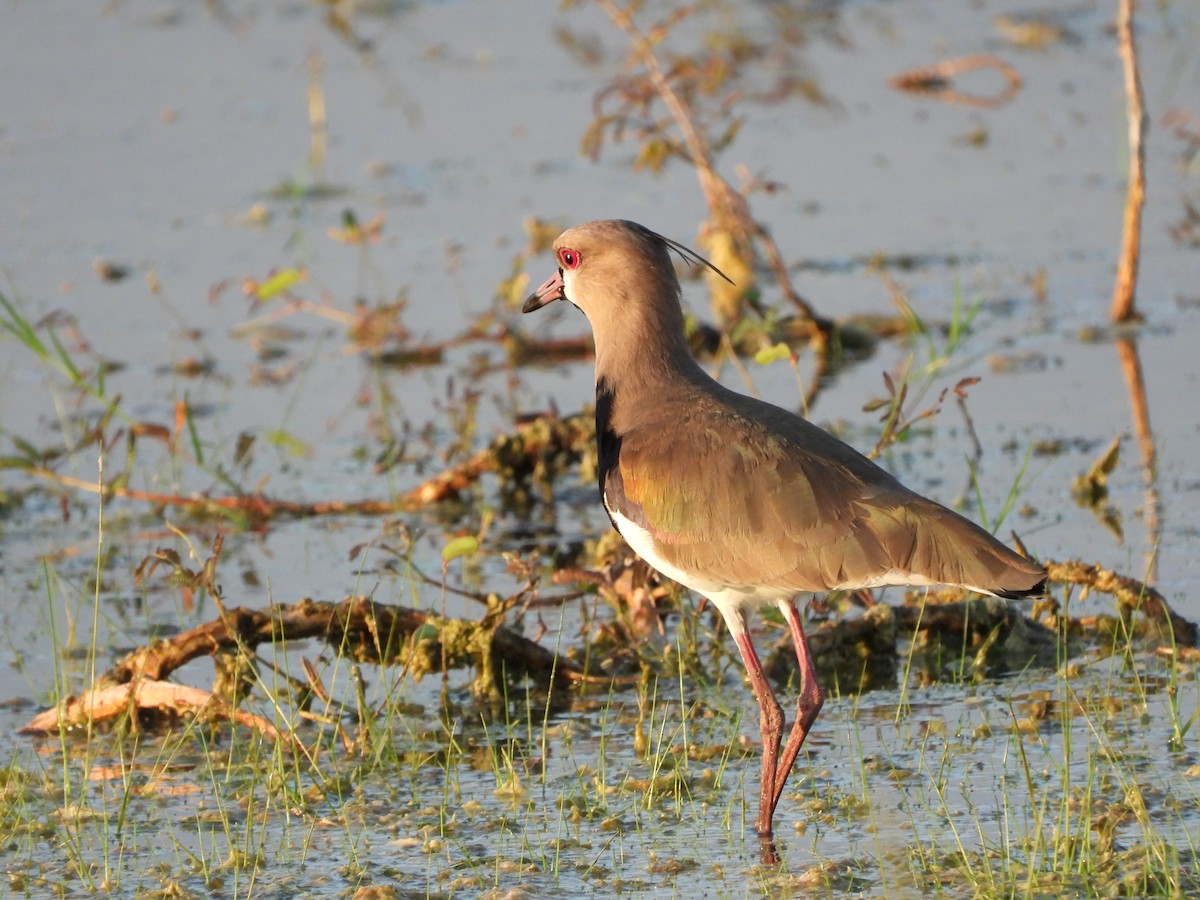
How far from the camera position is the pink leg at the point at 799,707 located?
4801 mm

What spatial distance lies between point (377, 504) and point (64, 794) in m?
2.38

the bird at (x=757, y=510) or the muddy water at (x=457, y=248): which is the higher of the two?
the muddy water at (x=457, y=248)

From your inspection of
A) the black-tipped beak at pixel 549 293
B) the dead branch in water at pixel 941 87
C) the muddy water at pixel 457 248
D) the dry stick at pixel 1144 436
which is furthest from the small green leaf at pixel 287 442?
the dead branch in water at pixel 941 87

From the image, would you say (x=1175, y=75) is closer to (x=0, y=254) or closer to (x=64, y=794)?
(x=0, y=254)

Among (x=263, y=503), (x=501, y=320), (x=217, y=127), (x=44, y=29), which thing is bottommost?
(x=263, y=503)

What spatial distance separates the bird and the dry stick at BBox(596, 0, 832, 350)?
102 inches

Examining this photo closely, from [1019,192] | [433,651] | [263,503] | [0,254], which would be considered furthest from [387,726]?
[1019,192]

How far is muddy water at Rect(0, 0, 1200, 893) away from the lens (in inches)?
266

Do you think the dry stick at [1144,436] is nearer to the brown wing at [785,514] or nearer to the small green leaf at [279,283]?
the brown wing at [785,514]

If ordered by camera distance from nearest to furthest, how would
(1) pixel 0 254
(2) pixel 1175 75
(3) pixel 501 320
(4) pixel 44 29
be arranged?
1. (3) pixel 501 320
2. (1) pixel 0 254
3. (2) pixel 1175 75
4. (4) pixel 44 29

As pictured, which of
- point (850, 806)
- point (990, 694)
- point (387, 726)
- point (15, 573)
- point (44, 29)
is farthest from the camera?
point (44, 29)

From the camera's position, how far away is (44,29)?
1470 cm

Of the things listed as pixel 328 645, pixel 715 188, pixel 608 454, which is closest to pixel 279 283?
pixel 715 188

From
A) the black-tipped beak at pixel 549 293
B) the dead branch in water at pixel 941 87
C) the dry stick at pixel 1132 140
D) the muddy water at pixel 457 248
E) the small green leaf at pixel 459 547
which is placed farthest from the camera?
the dead branch in water at pixel 941 87
